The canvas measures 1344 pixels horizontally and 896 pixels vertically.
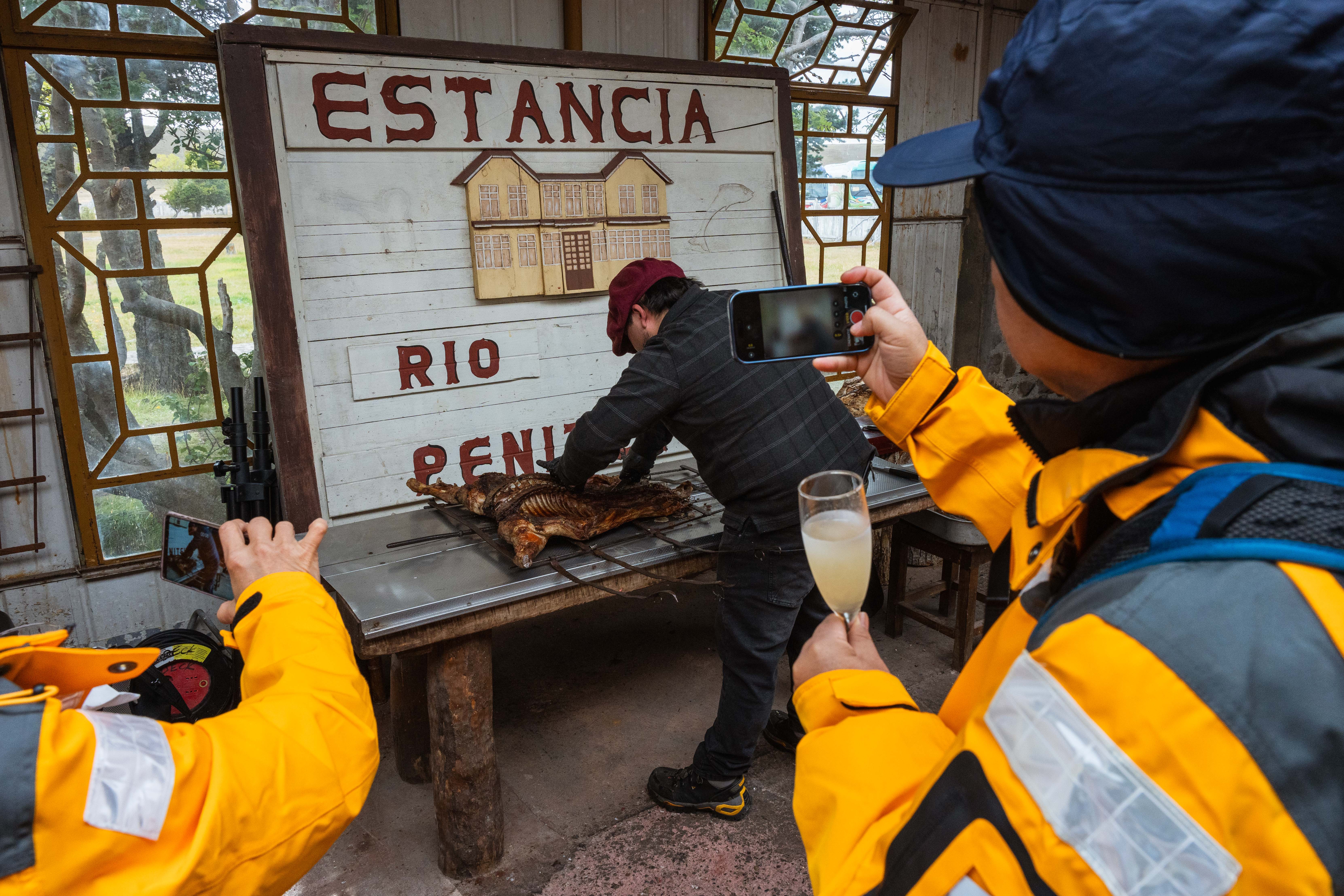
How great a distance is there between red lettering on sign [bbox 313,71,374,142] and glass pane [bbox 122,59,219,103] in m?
0.64

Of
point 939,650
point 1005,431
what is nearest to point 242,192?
point 1005,431

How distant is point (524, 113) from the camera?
4508 millimetres

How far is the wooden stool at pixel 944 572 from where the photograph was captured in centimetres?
451

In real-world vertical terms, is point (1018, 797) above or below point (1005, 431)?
below

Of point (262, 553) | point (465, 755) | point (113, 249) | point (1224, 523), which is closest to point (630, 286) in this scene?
point (465, 755)

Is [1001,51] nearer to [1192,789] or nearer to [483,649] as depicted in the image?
[483,649]

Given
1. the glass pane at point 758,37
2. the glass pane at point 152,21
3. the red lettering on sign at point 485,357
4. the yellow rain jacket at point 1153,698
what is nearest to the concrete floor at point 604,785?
the red lettering on sign at point 485,357

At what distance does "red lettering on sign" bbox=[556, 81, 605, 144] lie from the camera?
4613mm

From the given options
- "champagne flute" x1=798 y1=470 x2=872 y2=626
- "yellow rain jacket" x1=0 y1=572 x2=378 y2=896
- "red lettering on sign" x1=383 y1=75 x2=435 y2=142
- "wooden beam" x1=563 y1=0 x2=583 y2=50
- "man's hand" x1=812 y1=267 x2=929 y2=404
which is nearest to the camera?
"yellow rain jacket" x1=0 y1=572 x2=378 y2=896

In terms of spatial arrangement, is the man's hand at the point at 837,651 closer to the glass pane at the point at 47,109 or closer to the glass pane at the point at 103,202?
the glass pane at the point at 103,202

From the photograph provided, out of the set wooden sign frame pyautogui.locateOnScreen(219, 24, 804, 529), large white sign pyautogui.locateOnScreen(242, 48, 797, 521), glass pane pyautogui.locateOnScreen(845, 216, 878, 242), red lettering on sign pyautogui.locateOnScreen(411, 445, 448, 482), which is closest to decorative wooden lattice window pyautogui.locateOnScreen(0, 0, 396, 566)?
wooden sign frame pyautogui.locateOnScreen(219, 24, 804, 529)

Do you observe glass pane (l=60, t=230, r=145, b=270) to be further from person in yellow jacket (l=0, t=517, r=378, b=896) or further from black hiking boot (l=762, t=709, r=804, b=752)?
black hiking boot (l=762, t=709, r=804, b=752)

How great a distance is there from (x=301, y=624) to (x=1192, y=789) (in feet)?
4.72

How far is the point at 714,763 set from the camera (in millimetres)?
3441
